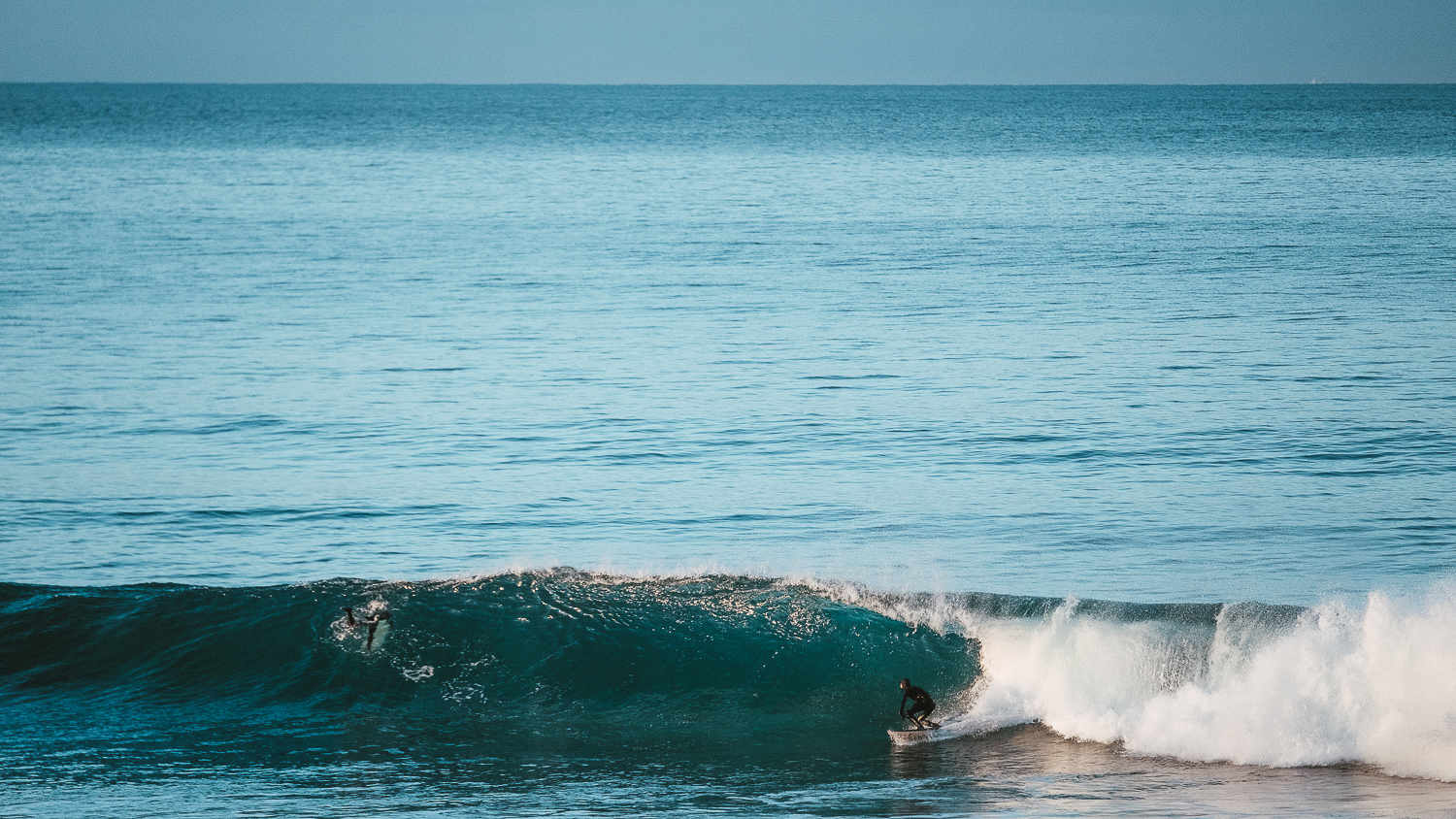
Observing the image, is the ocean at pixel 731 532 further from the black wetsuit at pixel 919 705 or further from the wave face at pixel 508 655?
the black wetsuit at pixel 919 705

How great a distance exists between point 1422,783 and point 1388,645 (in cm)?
147

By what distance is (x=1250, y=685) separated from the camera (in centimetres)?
1036

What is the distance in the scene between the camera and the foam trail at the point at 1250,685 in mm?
9734

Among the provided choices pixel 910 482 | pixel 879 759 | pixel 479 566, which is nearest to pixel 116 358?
pixel 479 566

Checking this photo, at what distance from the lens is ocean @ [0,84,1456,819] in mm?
9867

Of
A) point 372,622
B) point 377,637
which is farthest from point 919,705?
point 372,622

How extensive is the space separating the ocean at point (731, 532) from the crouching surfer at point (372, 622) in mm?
93

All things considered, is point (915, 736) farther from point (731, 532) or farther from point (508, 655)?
point (731, 532)

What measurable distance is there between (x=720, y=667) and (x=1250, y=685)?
4.45 meters

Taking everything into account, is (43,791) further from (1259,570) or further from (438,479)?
(1259,570)

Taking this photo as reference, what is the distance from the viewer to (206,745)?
10.6 metres

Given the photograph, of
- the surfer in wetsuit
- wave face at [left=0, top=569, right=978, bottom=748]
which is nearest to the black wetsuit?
the surfer in wetsuit

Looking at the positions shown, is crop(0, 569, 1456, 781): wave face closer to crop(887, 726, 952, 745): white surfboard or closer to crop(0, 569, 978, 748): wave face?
crop(0, 569, 978, 748): wave face

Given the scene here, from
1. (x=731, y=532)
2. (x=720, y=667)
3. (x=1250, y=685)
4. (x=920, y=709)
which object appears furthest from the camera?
(x=731, y=532)
